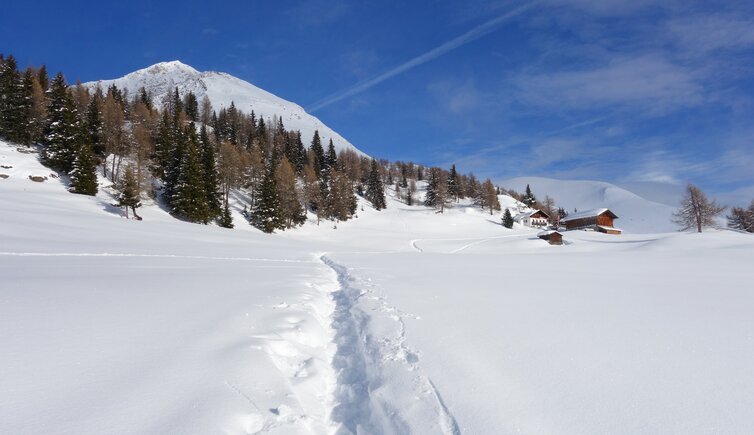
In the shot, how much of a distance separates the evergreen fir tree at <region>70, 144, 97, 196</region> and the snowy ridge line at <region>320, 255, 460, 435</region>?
44.0 meters

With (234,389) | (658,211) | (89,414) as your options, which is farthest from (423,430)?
(658,211)

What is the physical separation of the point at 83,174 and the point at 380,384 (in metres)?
46.8

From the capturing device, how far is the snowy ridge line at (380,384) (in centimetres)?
369

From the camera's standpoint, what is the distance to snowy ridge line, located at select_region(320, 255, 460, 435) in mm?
3686

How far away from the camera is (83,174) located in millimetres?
38750

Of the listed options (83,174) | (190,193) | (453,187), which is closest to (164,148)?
(83,174)

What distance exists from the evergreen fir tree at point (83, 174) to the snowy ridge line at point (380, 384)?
4397 cm

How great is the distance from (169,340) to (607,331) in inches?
259

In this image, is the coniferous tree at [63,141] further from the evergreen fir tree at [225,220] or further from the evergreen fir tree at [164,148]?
the evergreen fir tree at [225,220]

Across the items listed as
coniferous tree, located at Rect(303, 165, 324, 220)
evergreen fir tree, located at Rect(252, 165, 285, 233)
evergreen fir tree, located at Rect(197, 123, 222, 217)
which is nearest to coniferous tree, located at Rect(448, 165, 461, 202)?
coniferous tree, located at Rect(303, 165, 324, 220)

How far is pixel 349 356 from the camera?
5719mm

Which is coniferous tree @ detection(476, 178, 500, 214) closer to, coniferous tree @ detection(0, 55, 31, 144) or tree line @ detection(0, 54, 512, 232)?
tree line @ detection(0, 54, 512, 232)

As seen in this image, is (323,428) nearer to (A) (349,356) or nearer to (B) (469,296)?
(A) (349,356)

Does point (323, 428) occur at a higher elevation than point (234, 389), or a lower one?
lower
